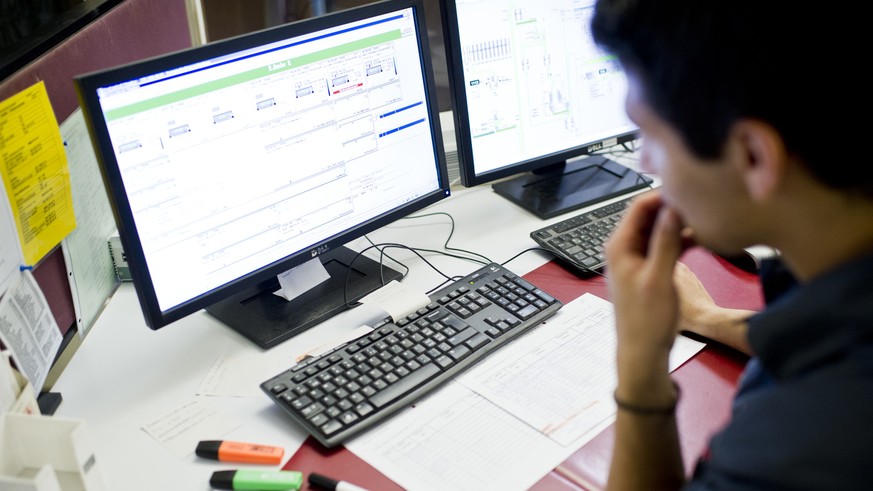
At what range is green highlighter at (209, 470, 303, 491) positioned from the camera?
88 centimetres

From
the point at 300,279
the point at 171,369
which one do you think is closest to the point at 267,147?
the point at 300,279

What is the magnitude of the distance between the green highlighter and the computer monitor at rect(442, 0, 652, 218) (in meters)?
0.71

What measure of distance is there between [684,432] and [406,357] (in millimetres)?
359

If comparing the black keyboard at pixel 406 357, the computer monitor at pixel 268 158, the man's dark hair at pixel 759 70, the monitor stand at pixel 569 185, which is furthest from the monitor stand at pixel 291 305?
the man's dark hair at pixel 759 70

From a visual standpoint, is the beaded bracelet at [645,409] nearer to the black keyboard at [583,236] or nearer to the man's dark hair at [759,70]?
the man's dark hair at [759,70]

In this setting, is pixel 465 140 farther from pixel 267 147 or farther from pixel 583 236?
pixel 267 147

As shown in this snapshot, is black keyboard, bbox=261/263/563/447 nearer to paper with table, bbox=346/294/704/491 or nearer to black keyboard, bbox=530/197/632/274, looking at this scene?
paper with table, bbox=346/294/704/491

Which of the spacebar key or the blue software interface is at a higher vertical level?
the blue software interface

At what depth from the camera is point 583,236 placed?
4.55ft

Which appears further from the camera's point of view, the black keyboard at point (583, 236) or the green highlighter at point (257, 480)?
the black keyboard at point (583, 236)

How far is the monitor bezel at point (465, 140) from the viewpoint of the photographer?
1360 mm

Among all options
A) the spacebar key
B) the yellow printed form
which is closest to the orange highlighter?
the spacebar key

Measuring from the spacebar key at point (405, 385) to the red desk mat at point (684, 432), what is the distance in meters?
0.08

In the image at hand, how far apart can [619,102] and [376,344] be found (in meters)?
0.77
